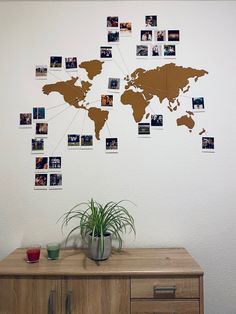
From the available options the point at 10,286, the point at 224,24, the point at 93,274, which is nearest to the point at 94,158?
the point at 93,274

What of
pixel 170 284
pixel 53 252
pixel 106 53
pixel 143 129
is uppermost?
pixel 106 53

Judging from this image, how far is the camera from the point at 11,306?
1.40 metres

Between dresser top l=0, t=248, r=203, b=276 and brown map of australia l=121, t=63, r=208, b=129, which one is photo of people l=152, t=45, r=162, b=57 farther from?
dresser top l=0, t=248, r=203, b=276

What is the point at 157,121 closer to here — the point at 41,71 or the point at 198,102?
the point at 198,102

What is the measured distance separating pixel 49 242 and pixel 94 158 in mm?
646

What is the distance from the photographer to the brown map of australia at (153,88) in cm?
184

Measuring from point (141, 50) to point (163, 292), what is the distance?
1.52 metres

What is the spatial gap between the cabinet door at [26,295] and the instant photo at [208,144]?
1.23m

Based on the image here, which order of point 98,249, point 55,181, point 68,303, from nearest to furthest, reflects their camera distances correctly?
point 68,303 < point 98,249 < point 55,181

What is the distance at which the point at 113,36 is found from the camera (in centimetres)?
187

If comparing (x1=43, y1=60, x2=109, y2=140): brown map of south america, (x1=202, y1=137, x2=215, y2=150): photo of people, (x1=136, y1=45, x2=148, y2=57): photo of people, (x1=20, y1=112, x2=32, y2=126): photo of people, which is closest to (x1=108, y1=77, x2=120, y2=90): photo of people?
(x1=43, y1=60, x2=109, y2=140): brown map of south america

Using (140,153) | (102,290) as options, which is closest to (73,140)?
(140,153)

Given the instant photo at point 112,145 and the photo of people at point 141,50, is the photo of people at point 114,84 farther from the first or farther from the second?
the instant photo at point 112,145

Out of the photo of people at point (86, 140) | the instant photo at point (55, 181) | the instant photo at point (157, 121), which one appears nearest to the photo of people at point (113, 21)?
the instant photo at point (157, 121)
